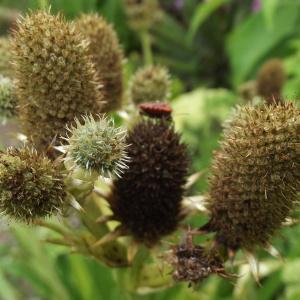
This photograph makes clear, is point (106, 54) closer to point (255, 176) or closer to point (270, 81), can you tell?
point (255, 176)

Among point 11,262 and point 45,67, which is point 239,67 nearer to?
point 11,262

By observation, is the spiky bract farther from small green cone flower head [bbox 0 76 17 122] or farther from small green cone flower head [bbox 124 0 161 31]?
small green cone flower head [bbox 124 0 161 31]

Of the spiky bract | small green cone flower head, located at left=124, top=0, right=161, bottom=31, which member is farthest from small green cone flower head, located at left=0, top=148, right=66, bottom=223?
small green cone flower head, located at left=124, top=0, right=161, bottom=31

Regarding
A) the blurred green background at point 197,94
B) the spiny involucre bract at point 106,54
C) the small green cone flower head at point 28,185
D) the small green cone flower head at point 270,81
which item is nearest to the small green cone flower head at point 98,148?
the small green cone flower head at point 28,185

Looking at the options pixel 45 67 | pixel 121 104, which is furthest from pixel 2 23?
pixel 45 67

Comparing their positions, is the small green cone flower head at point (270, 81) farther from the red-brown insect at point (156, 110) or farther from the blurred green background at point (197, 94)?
the red-brown insect at point (156, 110)
